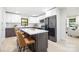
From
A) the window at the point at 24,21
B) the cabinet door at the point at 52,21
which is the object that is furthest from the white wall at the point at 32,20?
the cabinet door at the point at 52,21

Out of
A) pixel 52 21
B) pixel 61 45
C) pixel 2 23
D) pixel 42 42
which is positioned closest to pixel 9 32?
pixel 2 23

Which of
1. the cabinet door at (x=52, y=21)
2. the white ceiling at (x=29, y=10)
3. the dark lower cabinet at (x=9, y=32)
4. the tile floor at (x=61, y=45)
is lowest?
the tile floor at (x=61, y=45)

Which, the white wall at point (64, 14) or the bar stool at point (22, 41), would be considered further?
the bar stool at point (22, 41)

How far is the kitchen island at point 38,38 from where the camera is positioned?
5.77 ft

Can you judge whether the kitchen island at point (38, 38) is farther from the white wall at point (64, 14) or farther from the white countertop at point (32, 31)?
the white wall at point (64, 14)

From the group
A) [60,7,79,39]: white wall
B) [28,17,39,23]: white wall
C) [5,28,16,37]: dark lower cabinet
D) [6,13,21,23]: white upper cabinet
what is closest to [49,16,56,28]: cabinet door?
[60,7,79,39]: white wall

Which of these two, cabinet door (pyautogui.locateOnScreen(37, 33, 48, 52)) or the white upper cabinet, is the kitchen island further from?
the white upper cabinet

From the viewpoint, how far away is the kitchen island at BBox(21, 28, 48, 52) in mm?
1758

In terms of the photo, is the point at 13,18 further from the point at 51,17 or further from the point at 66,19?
the point at 66,19

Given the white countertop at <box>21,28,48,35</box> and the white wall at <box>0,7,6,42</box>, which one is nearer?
the white wall at <box>0,7,6,42</box>

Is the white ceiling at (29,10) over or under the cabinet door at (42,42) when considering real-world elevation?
over

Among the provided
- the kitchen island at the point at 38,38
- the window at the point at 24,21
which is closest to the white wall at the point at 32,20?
the window at the point at 24,21
